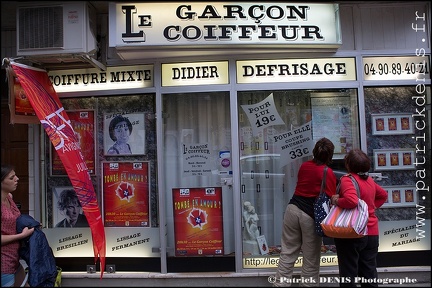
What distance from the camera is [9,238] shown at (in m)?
3.90

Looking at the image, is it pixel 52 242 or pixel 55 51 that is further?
pixel 52 242

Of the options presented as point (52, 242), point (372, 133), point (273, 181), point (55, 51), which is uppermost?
point (55, 51)

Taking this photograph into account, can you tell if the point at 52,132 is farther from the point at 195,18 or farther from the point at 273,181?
the point at 273,181

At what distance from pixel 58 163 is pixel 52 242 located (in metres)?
1.07

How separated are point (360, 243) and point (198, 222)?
2159 mm

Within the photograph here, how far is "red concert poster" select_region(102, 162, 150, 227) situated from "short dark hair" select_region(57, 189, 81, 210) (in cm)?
47

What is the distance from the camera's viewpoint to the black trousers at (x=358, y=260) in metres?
4.14

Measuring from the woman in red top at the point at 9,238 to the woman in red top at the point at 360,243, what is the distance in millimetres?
3061

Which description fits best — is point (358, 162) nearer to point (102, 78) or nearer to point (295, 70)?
point (295, 70)

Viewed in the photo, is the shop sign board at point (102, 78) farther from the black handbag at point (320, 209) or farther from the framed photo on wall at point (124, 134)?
the black handbag at point (320, 209)

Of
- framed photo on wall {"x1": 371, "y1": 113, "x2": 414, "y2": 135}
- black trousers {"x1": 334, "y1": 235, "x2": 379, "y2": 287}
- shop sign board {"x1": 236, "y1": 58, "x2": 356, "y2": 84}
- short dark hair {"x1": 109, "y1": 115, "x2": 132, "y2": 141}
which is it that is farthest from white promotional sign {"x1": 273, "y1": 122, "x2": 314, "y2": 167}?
short dark hair {"x1": 109, "y1": 115, "x2": 132, "y2": 141}

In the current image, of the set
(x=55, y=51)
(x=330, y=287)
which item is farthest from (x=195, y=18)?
(x=330, y=287)

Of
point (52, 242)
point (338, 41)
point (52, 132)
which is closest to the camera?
point (52, 132)

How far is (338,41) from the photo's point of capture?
525 cm
